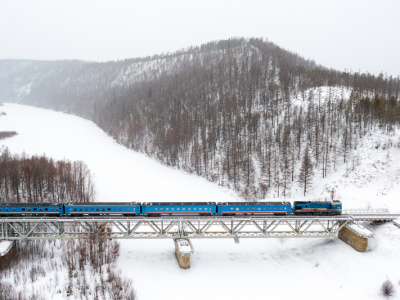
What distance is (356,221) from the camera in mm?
41500

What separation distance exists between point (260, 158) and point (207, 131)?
94.8ft

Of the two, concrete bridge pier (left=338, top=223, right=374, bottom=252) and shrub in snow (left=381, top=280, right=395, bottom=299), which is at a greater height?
concrete bridge pier (left=338, top=223, right=374, bottom=252)

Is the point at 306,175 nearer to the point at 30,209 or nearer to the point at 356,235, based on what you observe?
the point at 356,235

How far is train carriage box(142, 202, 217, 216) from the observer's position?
3819 cm

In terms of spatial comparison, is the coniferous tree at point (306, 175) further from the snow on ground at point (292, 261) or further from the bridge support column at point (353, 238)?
the bridge support column at point (353, 238)

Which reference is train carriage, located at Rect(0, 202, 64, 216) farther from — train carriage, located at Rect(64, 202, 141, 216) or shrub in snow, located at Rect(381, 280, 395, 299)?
shrub in snow, located at Rect(381, 280, 395, 299)

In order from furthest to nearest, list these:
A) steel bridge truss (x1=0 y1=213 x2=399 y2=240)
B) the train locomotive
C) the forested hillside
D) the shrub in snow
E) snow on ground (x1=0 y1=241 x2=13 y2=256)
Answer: the forested hillside
the train locomotive
steel bridge truss (x1=0 y1=213 x2=399 y2=240)
snow on ground (x1=0 y1=241 x2=13 y2=256)
the shrub in snow

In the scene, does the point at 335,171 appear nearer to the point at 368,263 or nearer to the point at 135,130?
the point at 368,263

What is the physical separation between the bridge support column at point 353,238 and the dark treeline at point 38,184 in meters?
50.1

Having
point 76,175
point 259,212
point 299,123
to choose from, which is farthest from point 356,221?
point 76,175

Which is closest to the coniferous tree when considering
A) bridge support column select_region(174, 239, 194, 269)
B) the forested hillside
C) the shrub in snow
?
the forested hillside

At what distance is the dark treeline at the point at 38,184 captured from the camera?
2240 inches

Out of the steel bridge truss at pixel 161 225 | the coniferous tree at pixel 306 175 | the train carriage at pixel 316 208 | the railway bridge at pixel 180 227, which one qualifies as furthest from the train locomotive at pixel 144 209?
the coniferous tree at pixel 306 175

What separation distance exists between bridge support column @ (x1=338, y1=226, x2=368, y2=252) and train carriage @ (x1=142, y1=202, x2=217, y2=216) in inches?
788
